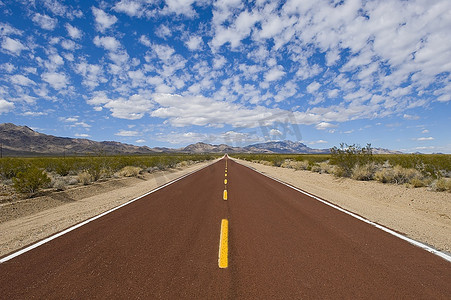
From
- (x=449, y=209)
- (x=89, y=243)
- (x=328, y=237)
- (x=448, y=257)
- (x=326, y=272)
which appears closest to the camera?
(x=326, y=272)

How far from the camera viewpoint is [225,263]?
375 centimetres

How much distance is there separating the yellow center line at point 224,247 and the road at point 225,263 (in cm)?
2

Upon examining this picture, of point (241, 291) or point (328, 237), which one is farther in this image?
point (328, 237)

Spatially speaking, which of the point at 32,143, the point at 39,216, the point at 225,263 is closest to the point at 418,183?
the point at 225,263

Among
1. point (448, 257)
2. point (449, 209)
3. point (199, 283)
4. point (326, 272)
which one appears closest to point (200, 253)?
point (199, 283)

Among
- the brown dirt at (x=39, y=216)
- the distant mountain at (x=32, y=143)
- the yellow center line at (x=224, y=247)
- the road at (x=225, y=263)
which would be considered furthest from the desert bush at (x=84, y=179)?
the distant mountain at (x=32, y=143)

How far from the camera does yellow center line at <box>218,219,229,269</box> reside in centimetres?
375

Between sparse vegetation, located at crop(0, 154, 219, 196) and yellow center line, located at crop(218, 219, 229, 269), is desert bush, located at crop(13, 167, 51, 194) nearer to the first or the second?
sparse vegetation, located at crop(0, 154, 219, 196)

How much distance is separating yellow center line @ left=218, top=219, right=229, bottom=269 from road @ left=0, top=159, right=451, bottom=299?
20 millimetres

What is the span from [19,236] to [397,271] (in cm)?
748

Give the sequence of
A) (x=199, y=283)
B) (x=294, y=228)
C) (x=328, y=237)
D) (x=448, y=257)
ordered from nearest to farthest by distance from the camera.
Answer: (x=199, y=283), (x=448, y=257), (x=328, y=237), (x=294, y=228)

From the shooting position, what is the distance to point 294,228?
569 cm

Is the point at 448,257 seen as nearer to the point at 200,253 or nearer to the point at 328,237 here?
the point at 328,237

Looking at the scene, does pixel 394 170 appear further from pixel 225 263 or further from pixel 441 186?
pixel 225 263
